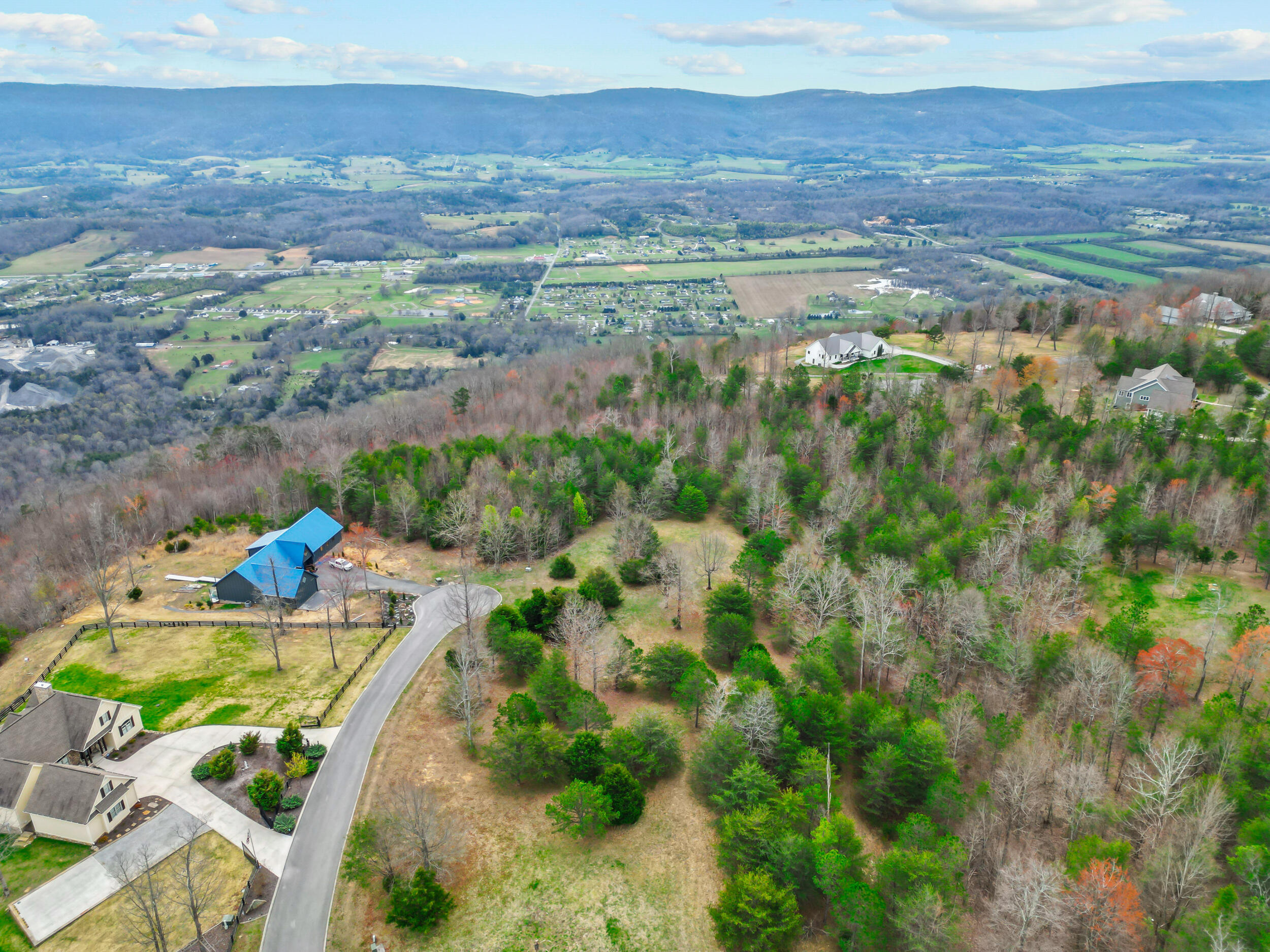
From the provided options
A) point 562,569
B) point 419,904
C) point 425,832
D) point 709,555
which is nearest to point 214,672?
point 425,832

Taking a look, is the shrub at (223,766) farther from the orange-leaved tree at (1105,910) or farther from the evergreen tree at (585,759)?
the orange-leaved tree at (1105,910)

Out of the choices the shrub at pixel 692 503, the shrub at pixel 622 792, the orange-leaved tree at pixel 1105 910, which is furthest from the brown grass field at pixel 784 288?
the orange-leaved tree at pixel 1105 910

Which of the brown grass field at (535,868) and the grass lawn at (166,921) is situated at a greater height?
the grass lawn at (166,921)

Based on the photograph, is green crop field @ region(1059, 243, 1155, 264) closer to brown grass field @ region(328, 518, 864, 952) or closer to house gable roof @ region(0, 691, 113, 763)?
brown grass field @ region(328, 518, 864, 952)

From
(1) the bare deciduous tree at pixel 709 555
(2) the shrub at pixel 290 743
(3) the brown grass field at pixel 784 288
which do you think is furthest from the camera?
(3) the brown grass field at pixel 784 288

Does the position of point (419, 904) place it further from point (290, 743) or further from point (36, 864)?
point (36, 864)

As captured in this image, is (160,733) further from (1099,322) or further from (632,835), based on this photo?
(1099,322)

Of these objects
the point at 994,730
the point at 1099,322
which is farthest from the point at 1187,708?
the point at 1099,322

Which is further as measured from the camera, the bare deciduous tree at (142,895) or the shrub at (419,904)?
the shrub at (419,904)
